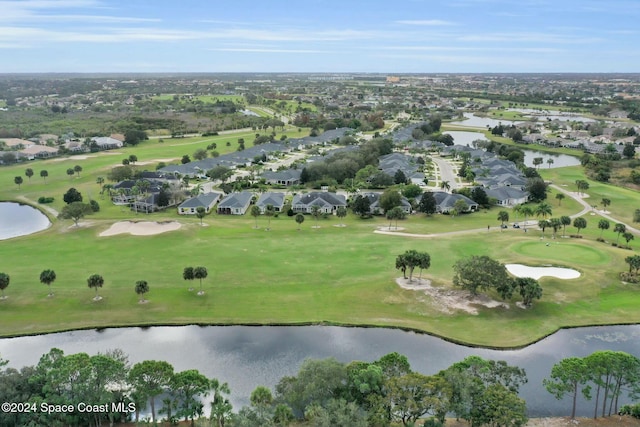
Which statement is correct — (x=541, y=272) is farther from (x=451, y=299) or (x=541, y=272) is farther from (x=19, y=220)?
(x=19, y=220)

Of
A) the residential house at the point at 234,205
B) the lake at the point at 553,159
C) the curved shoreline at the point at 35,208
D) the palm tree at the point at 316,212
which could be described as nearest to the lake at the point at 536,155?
the lake at the point at 553,159

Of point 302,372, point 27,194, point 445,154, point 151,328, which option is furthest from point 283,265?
point 445,154

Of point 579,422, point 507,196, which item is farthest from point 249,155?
point 579,422

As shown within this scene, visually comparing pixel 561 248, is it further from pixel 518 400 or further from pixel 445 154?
pixel 445 154

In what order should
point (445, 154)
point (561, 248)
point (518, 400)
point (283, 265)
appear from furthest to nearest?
1. point (445, 154)
2. point (561, 248)
3. point (283, 265)
4. point (518, 400)

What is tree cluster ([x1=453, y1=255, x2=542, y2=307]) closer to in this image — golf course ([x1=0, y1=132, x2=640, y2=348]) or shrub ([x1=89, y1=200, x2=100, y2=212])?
golf course ([x1=0, y1=132, x2=640, y2=348])

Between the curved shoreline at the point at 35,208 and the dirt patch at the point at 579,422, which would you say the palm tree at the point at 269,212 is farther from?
the dirt patch at the point at 579,422
